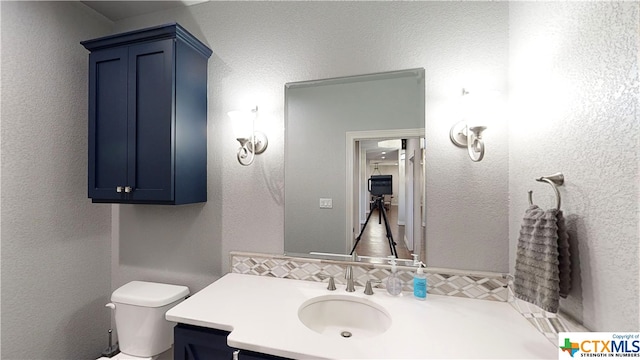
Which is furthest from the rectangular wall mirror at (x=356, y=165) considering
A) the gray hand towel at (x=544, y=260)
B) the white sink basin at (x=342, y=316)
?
the gray hand towel at (x=544, y=260)

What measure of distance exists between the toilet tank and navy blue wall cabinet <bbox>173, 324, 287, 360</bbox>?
488 millimetres

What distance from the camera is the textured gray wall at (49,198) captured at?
1367mm

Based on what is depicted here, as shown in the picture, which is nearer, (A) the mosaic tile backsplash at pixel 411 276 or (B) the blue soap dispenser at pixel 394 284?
(A) the mosaic tile backsplash at pixel 411 276

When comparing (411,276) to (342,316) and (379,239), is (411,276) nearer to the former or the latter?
(379,239)

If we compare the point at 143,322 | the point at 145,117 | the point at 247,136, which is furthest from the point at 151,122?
the point at 143,322

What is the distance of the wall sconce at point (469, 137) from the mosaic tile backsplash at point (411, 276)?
56 centimetres

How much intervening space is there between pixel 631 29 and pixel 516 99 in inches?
21.7

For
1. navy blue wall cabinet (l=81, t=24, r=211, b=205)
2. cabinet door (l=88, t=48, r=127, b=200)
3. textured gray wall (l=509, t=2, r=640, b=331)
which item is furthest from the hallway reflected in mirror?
cabinet door (l=88, t=48, r=127, b=200)

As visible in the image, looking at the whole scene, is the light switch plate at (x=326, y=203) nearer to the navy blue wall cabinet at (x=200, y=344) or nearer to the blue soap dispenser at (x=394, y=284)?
the blue soap dispenser at (x=394, y=284)

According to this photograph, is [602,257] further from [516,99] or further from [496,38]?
[496,38]

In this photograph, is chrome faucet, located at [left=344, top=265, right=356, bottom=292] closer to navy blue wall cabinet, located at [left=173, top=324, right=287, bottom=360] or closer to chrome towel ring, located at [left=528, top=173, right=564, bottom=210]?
navy blue wall cabinet, located at [left=173, top=324, right=287, bottom=360]

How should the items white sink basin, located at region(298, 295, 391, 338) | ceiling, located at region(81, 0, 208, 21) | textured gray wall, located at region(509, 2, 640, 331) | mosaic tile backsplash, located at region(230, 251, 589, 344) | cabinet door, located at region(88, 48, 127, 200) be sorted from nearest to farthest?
textured gray wall, located at region(509, 2, 640, 331) → mosaic tile backsplash, located at region(230, 251, 589, 344) → white sink basin, located at region(298, 295, 391, 338) → cabinet door, located at region(88, 48, 127, 200) → ceiling, located at region(81, 0, 208, 21)

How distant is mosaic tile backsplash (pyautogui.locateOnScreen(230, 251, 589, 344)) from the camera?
97cm

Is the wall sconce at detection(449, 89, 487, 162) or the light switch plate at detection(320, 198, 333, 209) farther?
the light switch plate at detection(320, 198, 333, 209)
